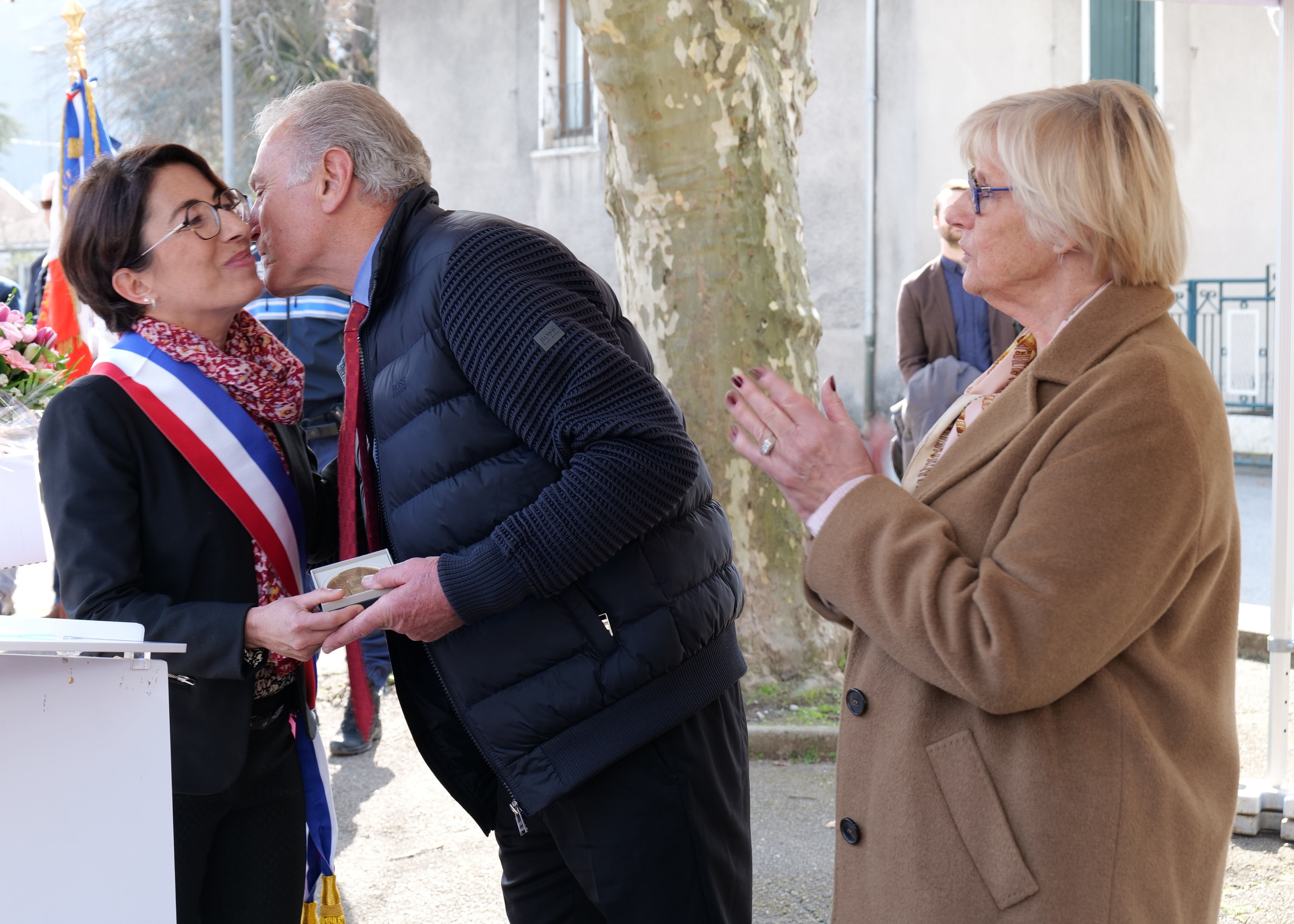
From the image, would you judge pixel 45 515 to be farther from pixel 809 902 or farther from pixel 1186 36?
pixel 1186 36

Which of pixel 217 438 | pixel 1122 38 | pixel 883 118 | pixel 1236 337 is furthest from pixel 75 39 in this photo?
pixel 1122 38

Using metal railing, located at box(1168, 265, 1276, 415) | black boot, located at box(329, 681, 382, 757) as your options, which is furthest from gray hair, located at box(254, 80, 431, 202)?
metal railing, located at box(1168, 265, 1276, 415)

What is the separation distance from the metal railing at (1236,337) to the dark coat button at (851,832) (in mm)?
12206

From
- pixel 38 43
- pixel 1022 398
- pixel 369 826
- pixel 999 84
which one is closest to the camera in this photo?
pixel 1022 398

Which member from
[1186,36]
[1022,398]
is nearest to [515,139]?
[1186,36]

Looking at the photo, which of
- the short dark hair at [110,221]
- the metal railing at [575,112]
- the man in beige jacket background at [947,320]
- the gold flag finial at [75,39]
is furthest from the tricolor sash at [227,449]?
the metal railing at [575,112]

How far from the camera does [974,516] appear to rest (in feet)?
5.49

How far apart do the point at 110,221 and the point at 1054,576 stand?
1855 mm

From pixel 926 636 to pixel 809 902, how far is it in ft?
7.97

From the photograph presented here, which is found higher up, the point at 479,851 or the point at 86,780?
the point at 86,780

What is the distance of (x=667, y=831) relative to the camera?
2223 mm

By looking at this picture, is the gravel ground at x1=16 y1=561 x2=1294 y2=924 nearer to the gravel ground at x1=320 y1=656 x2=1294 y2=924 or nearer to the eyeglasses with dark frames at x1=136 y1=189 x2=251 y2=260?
the gravel ground at x1=320 y1=656 x2=1294 y2=924

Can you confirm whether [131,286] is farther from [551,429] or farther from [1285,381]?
[1285,381]

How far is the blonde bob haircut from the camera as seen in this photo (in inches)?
66.7
